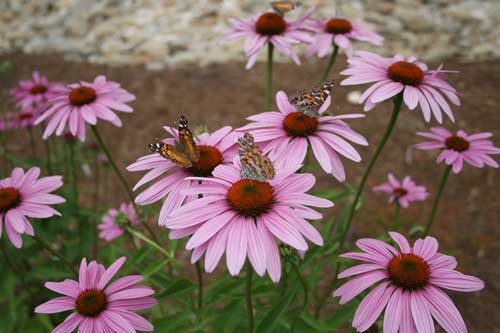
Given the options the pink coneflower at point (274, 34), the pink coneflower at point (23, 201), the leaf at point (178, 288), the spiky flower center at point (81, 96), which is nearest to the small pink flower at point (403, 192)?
the pink coneflower at point (274, 34)

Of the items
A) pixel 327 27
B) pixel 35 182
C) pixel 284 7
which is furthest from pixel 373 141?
pixel 35 182

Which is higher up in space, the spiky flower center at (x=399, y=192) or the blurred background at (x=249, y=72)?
the blurred background at (x=249, y=72)

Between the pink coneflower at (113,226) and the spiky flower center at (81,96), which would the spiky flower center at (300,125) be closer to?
the spiky flower center at (81,96)

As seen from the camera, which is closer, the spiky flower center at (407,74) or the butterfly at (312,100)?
the butterfly at (312,100)

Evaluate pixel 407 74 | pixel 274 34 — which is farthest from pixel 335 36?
pixel 407 74

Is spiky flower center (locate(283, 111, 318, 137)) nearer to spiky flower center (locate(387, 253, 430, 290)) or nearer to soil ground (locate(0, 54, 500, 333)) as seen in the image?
spiky flower center (locate(387, 253, 430, 290))

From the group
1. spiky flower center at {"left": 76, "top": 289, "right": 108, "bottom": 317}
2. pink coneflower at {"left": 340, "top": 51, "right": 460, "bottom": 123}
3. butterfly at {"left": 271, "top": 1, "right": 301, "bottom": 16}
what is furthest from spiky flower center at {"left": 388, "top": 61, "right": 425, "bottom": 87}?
spiky flower center at {"left": 76, "top": 289, "right": 108, "bottom": 317}

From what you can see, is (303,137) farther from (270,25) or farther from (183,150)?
(270,25)
